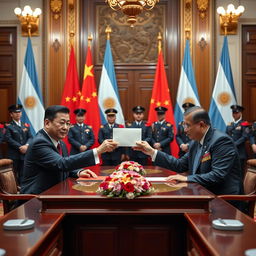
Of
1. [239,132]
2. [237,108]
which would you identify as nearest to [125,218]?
[239,132]

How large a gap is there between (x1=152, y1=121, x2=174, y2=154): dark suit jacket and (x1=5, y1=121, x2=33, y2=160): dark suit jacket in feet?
7.43

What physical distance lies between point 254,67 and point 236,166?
240 inches

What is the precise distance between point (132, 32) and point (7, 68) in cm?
272

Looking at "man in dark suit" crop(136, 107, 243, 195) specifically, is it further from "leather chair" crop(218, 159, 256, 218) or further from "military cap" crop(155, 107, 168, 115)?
"military cap" crop(155, 107, 168, 115)

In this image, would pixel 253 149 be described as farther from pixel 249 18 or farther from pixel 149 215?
pixel 149 215

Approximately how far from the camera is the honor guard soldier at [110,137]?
294 inches

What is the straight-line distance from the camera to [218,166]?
300cm

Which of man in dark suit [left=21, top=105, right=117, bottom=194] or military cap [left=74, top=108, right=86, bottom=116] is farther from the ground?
military cap [left=74, top=108, right=86, bottom=116]

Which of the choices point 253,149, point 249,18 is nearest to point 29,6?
point 249,18

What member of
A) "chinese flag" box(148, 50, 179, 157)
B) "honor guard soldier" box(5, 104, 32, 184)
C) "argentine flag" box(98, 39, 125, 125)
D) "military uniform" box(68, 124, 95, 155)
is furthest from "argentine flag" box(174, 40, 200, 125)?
"honor guard soldier" box(5, 104, 32, 184)

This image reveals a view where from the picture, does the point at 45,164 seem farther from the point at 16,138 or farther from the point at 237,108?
the point at 237,108

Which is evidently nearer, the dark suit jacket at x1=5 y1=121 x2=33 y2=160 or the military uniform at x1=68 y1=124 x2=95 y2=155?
the dark suit jacket at x1=5 y1=121 x2=33 y2=160

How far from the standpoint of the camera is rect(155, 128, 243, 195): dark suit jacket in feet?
9.78

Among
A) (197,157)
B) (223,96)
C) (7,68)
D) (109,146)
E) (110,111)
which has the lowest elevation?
(197,157)
